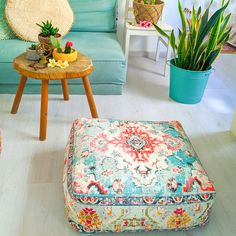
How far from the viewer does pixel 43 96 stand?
167 centimetres

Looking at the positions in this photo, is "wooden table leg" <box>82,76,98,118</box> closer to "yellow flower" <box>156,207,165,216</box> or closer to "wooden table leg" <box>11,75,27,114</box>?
"wooden table leg" <box>11,75,27,114</box>

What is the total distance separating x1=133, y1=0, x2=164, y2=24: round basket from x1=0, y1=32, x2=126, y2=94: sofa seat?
1.06ft

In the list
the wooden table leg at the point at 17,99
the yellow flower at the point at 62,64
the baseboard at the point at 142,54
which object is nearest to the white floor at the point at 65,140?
the wooden table leg at the point at 17,99

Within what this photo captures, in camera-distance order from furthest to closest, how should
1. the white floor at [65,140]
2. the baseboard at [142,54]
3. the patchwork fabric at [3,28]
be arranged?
the baseboard at [142,54], the patchwork fabric at [3,28], the white floor at [65,140]

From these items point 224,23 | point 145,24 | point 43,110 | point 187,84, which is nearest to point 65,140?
point 43,110

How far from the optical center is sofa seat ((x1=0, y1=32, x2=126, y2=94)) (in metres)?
2.07

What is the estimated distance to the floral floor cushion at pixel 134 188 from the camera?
112 centimetres

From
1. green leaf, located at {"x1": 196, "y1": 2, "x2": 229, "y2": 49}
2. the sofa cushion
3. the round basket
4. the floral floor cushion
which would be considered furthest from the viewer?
the sofa cushion

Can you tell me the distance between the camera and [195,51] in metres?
2.08

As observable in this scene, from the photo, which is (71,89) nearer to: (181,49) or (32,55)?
(32,55)

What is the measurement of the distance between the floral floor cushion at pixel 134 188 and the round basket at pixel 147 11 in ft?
4.64

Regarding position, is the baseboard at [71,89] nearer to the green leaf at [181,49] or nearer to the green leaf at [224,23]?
the green leaf at [181,49]

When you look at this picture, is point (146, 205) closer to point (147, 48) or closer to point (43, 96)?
point (43, 96)

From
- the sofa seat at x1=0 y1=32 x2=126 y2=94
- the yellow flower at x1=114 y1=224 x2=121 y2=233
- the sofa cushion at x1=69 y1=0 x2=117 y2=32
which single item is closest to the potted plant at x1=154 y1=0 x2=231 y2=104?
the sofa seat at x1=0 y1=32 x2=126 y2=94
